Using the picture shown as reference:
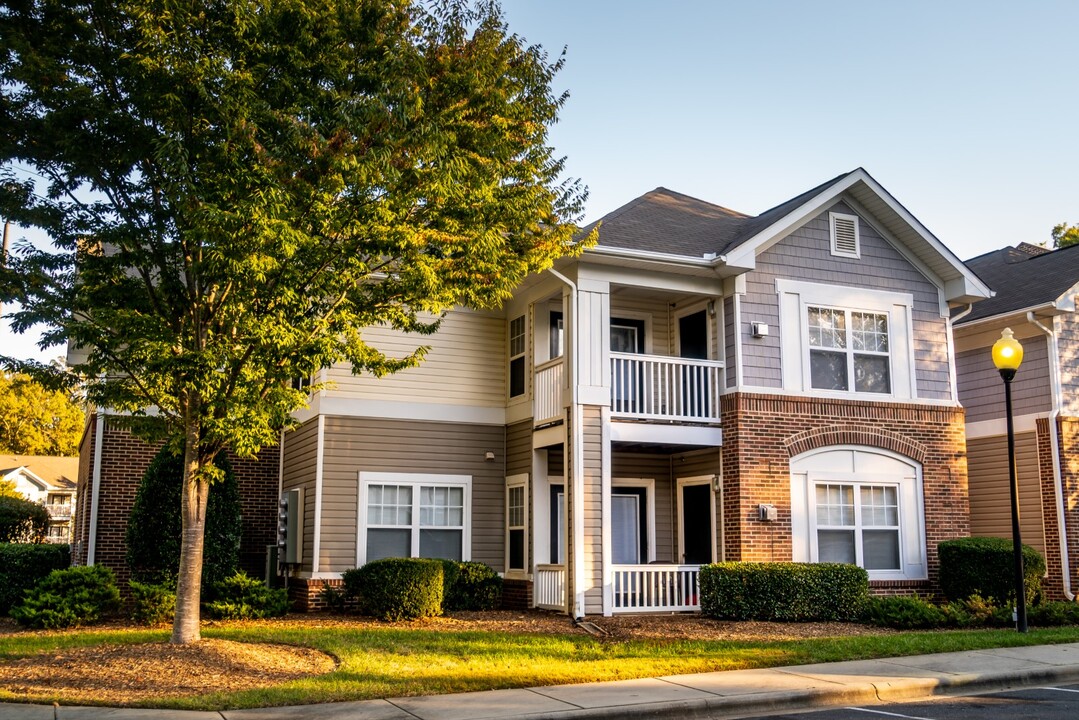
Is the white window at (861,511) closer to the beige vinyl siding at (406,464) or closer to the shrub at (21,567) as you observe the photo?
the beige vinyl siding at (406,464)

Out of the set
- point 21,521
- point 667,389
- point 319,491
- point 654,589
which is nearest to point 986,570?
point 654,589

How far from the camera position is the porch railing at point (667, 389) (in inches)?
648

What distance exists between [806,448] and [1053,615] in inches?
171

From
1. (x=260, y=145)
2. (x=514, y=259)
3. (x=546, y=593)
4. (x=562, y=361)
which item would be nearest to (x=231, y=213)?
(x=260, y=145)

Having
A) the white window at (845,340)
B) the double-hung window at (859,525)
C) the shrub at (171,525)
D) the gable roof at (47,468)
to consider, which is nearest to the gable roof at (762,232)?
the white window at (845,340)

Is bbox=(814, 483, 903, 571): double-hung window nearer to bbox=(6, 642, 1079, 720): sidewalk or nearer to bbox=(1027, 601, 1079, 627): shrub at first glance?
bbox=(1027, 601, 1079, 627): shrub

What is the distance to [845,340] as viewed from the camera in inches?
692

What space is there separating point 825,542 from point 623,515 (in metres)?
3.57

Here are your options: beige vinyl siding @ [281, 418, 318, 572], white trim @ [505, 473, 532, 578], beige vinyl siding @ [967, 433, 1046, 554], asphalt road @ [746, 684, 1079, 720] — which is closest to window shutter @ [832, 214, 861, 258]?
Answer: beige vinyl siding @ [967, 433, 1046, 554]

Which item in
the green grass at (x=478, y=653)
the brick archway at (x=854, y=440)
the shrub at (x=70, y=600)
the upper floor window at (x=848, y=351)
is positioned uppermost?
the upper floor window at (x=848, y=351)

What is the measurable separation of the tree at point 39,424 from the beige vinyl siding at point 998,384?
4769 cm

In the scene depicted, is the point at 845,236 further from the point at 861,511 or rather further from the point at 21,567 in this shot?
the point at 21,567

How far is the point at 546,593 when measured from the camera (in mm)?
16281

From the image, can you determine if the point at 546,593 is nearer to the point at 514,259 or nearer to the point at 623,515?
the point at 623,515
